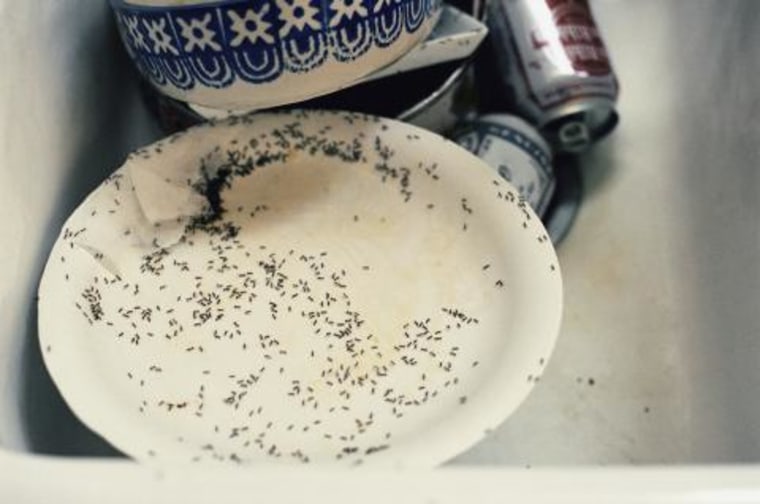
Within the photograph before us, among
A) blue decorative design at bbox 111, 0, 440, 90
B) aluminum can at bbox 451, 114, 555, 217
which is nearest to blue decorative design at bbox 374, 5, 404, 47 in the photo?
blue decorative design at bbox 111, 0, 440, 90

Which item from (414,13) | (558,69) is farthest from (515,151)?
(414,13)

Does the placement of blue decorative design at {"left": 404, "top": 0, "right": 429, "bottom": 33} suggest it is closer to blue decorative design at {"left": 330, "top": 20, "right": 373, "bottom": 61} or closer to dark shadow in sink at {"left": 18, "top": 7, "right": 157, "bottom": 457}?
blue decorative design at {"left": 330, "top": 20, "right": 373, "bottom": 61}

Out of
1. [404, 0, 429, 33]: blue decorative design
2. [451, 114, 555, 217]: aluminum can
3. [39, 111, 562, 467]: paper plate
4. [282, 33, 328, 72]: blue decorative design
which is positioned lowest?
[451, 114, 555, 217]: aluminum can

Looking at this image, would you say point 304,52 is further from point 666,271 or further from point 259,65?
point 666,271

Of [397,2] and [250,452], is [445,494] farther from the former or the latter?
[397,2]

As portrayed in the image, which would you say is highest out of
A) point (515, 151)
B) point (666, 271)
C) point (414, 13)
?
point (414, 13)

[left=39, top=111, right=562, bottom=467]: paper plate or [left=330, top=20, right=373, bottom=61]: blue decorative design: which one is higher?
[left=330, top=20, right=373, bottom=61]: blue decorative design

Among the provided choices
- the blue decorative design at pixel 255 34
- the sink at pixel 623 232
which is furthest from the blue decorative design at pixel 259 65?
the sink at pixel 623 232
